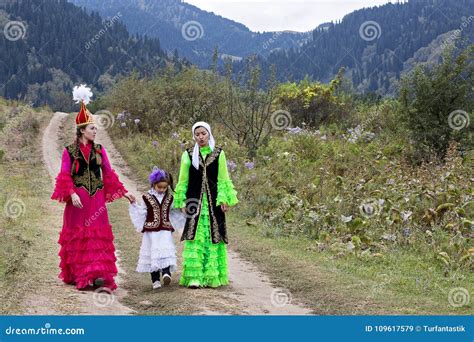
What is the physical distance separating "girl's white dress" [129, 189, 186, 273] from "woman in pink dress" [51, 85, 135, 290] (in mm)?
215

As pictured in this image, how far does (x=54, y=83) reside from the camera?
122062mm

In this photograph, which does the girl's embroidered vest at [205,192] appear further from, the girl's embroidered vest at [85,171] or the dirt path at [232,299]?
the girl's embroidered vest at [85,171]

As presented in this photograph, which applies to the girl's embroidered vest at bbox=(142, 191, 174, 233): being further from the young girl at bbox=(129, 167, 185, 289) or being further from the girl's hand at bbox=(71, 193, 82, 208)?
the girl's hand at bbox=(71, 193, 82, 208)

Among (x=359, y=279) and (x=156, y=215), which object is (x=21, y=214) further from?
(x=359, y=279)

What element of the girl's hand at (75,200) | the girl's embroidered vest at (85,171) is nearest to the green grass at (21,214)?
the girl's hand at (75,200)

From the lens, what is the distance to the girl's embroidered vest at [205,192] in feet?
24.5

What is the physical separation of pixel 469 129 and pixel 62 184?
11.6m

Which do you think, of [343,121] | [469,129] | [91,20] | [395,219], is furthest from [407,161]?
[91,20]

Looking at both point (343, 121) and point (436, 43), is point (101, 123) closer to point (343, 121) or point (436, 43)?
point (343, 121)

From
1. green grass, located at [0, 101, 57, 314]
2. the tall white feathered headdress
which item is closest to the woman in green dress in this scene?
the tall white feathered headdress

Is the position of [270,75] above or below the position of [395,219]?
above

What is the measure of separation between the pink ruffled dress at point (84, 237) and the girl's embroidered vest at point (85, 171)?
4 cm

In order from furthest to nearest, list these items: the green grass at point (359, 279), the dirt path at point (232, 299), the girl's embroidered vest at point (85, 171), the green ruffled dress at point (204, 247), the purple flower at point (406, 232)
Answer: the purple flower at point (406, 232)
the green ruffled dress at point (204, 247)
the girl's embroidered vest at point (85, 171)
the green grass at point (359, 279)
the dirt path at point (232, 299)

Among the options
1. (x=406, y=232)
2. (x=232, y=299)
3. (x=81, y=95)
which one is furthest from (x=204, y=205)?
(x=406, y=232)
